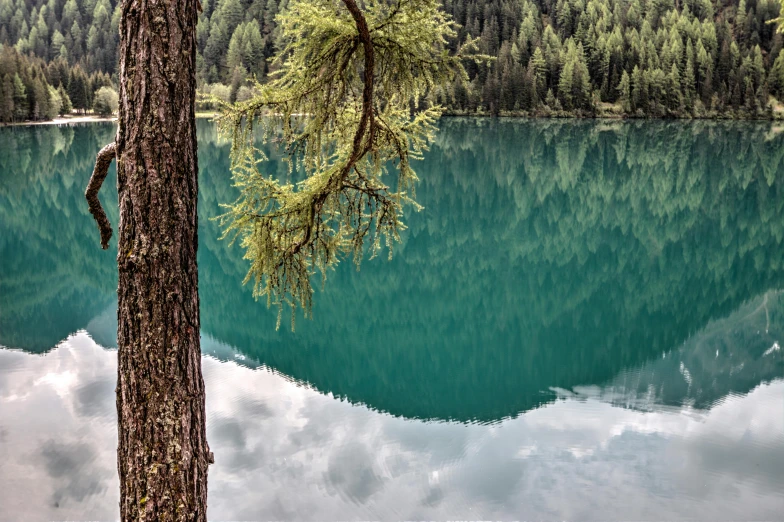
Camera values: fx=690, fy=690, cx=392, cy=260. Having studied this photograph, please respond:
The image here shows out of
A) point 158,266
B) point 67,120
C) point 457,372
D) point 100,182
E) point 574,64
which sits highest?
point 574,64

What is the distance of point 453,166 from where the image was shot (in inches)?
1973

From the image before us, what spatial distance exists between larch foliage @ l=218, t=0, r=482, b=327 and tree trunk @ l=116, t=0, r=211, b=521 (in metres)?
1.16

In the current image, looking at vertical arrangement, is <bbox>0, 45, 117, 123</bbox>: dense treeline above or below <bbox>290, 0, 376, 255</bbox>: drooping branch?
above

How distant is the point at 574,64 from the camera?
11381cm

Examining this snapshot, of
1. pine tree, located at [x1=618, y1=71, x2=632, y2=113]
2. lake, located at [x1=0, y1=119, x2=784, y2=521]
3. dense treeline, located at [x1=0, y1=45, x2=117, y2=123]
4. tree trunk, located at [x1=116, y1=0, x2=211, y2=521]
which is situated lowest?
lake, located at [x1=0, y1=119, x2=784, y2=521]

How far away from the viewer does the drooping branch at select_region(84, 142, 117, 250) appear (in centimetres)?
388

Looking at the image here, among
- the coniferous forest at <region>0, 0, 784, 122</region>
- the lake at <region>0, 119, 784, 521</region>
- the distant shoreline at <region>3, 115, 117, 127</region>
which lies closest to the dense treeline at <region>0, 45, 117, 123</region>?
the coniferous forest at <region>0, 0, 784, 122</region>

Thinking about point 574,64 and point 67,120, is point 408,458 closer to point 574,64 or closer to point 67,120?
point 67,120

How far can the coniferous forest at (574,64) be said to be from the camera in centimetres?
10169

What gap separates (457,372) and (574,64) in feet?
354

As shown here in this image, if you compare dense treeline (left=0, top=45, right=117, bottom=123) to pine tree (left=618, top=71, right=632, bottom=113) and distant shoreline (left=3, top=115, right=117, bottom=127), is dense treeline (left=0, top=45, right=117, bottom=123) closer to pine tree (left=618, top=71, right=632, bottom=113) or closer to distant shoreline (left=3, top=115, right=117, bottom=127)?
distant shoreline (left=3, top=115, right=117, bottom=127)

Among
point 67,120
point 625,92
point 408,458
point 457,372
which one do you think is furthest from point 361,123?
point 625,92

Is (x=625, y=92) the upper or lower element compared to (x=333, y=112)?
upper

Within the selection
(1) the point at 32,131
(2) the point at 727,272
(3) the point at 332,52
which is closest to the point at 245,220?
(3) the point at 332,52
